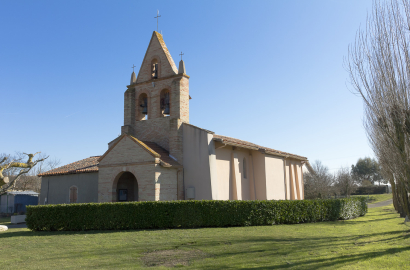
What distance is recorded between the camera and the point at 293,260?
26.1ft

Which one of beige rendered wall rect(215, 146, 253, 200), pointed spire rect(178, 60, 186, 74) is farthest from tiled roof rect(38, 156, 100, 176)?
pointed spire rect(178, 60, 186, 74)

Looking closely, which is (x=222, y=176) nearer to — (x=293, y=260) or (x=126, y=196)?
(x=126, y=196)

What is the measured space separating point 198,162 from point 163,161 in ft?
7.18

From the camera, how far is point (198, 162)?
1892 centimetres

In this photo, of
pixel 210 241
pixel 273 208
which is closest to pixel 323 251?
pixel 210 241

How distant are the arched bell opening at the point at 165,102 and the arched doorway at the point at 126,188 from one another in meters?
4.77

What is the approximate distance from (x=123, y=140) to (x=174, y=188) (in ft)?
13.8

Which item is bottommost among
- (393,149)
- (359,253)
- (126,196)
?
(359,253)

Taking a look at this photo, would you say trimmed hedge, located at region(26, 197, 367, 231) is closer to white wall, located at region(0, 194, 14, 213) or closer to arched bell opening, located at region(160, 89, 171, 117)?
arched bell opening, located at region(160, 89, 171, 117)

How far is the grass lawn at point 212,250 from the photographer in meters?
7.90

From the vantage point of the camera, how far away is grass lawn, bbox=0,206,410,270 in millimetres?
7898

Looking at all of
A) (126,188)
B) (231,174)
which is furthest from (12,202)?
(231,174)

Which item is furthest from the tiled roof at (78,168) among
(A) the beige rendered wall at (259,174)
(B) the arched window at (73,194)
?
(A) the beige rendered wall at (259,174)

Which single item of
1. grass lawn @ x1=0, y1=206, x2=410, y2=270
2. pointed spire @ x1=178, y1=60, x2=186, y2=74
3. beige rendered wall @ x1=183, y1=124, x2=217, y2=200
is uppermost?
pointed spire @ x1=178, y1=60, x2=186, y2=74
